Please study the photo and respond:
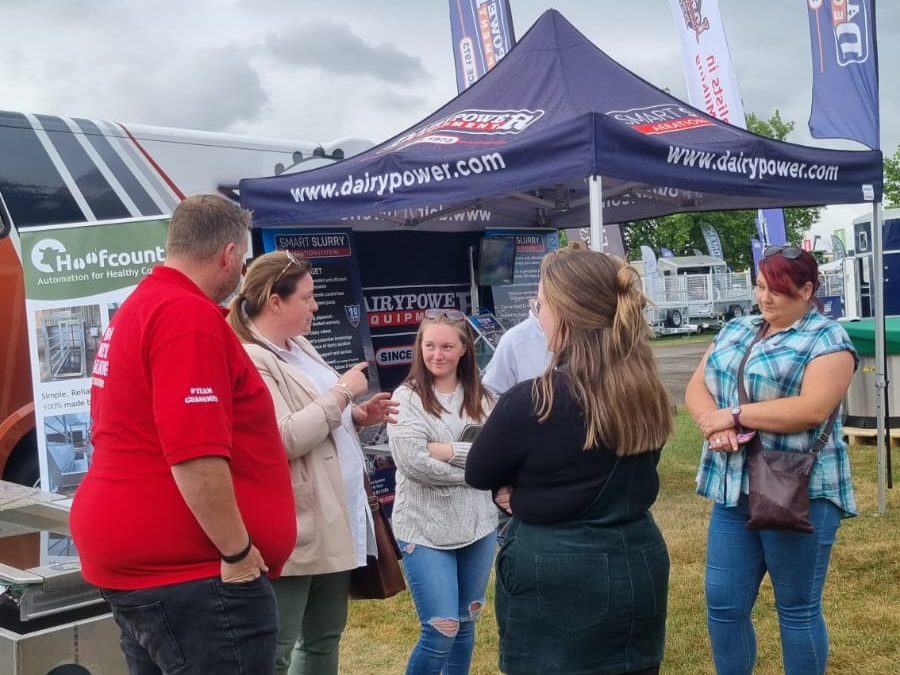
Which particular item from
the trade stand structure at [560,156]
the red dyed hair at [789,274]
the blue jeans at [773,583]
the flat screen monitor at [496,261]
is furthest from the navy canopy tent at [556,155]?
the blue jeans at [773,583]

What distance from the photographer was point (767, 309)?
9.89ft

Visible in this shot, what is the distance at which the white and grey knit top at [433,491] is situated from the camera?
119 inches

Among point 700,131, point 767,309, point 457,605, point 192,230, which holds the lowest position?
point 457,605

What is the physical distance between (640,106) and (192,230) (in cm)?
383

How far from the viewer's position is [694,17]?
10211 millimetres

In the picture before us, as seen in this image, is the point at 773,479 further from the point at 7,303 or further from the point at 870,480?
the point at 870,480

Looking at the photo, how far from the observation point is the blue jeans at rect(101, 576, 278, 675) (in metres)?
1.85

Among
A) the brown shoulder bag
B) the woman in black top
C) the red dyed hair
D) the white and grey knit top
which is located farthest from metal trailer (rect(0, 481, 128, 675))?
the red dyed hair

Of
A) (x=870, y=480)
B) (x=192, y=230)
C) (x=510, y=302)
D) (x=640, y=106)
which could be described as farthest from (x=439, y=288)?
(x=192, y=230)

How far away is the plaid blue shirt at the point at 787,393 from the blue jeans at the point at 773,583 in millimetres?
54

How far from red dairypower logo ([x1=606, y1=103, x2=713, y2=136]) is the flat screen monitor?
187cm

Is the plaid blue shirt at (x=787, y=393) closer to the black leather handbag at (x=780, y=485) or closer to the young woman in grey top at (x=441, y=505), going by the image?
the black leather handbag at (x=780, y=485)

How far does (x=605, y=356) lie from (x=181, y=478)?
3.04 feet

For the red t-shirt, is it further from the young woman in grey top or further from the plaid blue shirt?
the plaid blue shirt
